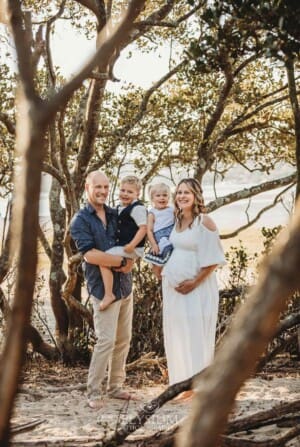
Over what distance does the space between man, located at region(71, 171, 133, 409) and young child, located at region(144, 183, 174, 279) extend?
321 mm

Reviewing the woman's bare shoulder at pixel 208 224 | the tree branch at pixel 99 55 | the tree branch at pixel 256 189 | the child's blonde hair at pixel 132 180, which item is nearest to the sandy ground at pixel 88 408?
the woman's bare shoulder at pixel 208 224

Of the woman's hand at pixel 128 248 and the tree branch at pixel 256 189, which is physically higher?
the tree branch at pixel 256 189

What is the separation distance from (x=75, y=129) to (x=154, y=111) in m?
0.92

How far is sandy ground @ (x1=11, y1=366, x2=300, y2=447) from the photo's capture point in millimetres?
5883

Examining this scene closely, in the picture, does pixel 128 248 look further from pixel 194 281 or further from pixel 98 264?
pixel 194 281

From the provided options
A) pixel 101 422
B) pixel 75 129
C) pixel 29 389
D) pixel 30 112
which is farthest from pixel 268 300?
pixel 75 129

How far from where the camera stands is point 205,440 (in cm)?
115

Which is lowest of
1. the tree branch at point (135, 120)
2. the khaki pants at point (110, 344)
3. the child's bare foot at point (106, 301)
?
the khaki pants at point (110, 344)

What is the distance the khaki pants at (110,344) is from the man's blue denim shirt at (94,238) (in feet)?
0.33

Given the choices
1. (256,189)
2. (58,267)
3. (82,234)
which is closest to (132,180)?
(82,234)

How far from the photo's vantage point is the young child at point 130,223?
682cm

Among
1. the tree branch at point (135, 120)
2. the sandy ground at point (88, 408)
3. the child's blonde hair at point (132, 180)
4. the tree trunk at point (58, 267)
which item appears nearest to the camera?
the sandy ground at point (88, 408)

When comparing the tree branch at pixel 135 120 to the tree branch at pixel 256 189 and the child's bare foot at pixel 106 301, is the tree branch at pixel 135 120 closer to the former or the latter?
the tree branch at pixel 256 189

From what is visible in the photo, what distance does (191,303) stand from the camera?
7.02m
